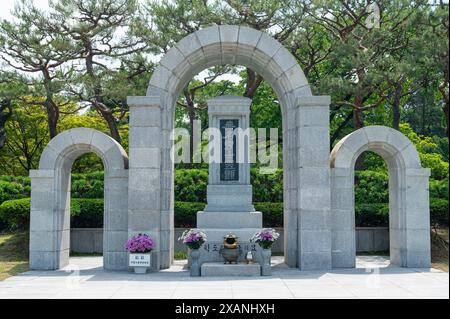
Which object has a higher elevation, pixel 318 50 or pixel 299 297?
pixel 318 50

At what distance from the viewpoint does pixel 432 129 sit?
38.2m

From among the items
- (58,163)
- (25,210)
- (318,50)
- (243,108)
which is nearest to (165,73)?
(243,108)

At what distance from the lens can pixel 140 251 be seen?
1308 centimetres

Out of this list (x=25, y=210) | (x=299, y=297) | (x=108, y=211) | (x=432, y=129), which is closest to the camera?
(x=299, y=297)

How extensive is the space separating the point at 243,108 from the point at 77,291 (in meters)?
7.55

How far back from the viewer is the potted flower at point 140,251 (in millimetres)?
13031

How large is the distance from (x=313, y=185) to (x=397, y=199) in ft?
9.24

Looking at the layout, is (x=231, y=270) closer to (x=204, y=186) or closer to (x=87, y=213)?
(x=204, y=186)

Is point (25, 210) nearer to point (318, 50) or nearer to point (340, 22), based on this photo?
point (318, 50)

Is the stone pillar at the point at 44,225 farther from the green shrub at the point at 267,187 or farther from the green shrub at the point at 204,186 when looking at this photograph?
the green shrub at the point at 267,187

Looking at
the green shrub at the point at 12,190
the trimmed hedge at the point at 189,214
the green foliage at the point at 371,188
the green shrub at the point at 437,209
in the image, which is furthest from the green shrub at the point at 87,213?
the green shrub at the point at 437,209

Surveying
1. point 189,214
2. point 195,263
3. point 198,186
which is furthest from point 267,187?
point 195,263

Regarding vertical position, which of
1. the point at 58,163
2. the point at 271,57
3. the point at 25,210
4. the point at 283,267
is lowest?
the point at 283,267

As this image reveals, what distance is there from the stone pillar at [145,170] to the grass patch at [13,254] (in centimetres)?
367
